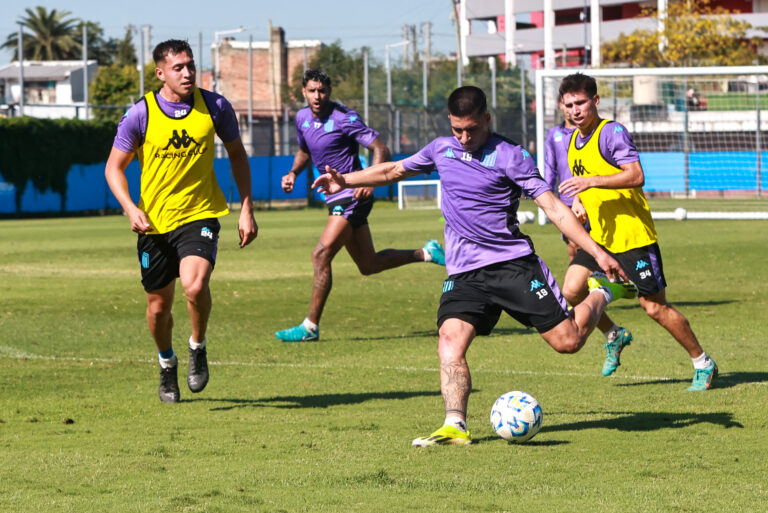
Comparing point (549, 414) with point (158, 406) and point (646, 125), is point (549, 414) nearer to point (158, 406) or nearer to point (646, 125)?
point (158, 406)

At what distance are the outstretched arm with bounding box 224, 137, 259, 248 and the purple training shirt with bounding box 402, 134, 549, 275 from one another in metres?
1.75

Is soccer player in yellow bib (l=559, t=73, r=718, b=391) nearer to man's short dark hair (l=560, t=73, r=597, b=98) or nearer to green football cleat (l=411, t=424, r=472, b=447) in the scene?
man's short dark hair (l=560, t=73, r=597, b=98)

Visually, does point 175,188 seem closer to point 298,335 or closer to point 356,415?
point 356,415

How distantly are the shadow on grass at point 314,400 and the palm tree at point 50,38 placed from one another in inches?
4295

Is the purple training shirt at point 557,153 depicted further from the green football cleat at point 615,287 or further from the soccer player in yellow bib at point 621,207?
the green football cleat at point 615,287

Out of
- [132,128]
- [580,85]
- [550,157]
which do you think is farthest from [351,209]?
[132,128]

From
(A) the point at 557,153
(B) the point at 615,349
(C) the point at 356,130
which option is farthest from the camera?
(C) the point at 356,130

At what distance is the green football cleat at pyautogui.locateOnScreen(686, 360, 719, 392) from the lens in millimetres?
7988

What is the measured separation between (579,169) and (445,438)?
2.86 m

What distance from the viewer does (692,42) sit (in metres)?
54.8

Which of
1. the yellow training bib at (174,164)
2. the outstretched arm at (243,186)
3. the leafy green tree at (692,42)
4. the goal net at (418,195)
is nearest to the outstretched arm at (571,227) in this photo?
the outstretched arm at (243,186)

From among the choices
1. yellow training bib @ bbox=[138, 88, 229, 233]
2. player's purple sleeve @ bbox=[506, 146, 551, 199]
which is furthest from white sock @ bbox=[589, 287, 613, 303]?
yellow training bib @ bbox=[138, 88, 229, 233]

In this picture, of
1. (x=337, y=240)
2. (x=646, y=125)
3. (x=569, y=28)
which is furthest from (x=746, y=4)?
(x=337, y=240)

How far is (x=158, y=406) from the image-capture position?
25.0 feet
